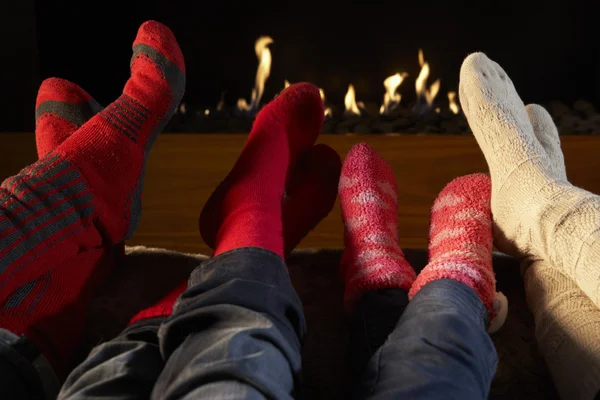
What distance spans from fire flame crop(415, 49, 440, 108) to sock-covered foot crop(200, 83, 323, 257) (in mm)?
554

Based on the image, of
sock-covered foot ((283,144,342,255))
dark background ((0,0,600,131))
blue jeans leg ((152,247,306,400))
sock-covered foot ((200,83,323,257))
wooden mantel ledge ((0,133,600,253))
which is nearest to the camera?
blue jeans leg ((152,247,306,400))

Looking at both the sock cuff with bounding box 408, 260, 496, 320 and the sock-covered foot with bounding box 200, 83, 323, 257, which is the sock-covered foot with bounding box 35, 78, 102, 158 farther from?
the sock cuff with bounding box 408, 260, 496, 320

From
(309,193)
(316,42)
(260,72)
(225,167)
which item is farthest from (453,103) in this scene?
(309,193)

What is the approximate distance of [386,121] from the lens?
4.68 ft

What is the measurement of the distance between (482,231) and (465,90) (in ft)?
0.71

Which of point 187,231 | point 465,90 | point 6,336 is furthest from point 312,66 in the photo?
point 6,336

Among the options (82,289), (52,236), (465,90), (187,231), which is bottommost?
(187,231)

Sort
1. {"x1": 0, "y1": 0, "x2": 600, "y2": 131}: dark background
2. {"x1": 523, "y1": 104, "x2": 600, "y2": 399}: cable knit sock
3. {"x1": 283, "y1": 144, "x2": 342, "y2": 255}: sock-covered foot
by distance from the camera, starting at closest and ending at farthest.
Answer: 1. {"x1": 523, "y1": 104, "x2": 600, "y2": 399}: cable knit sock
2. {"x1": 283, "y1": 144, "x2": 342, "y2": 255}: sock-covered foot
3. {"x1": 0, "y1": 0, "x2": 600, "y2": 131}: dark background

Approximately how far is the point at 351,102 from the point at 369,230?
76 centimetres

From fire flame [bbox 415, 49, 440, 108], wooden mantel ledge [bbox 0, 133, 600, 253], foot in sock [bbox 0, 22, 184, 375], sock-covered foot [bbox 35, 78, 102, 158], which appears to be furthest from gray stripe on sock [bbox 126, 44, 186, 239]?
fire flame [bbox 415, 49, 440, 108]

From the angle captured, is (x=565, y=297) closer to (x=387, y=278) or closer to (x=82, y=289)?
(x=387, y=278)

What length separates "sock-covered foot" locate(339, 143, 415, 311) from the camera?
655 millimetres

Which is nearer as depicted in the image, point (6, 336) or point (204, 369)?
point (204, 369)

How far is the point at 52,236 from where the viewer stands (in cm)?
61
